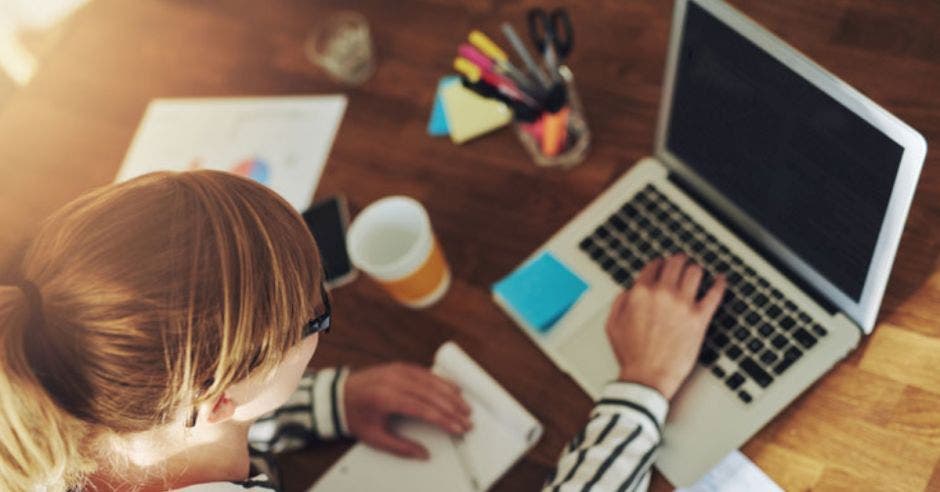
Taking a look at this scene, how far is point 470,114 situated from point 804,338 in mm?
550

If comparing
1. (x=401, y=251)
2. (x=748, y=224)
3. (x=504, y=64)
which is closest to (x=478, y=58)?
(x=504, y=64)

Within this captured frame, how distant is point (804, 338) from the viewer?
3.13 feet

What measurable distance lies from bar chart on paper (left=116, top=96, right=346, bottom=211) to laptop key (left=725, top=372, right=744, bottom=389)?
2.05 ft

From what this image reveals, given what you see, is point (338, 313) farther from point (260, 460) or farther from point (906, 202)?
point (906, 202)

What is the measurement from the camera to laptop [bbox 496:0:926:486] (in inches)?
33.3

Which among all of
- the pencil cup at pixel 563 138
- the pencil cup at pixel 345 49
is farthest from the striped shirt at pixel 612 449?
the pencil cup at pixel 345 49

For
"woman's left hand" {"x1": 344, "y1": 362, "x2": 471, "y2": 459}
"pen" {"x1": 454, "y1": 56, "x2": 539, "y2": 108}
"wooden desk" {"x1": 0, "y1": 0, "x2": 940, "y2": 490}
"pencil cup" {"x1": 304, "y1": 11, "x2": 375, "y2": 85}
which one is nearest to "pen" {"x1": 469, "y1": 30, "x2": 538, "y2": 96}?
"pen" {"x1": 454, "y1": 56, "x2": 539, "y2": 108}

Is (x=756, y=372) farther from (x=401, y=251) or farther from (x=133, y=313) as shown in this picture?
(x=133, y=313)

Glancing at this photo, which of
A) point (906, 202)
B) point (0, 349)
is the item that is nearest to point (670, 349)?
point (906, 202)

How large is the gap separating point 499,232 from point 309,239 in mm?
408

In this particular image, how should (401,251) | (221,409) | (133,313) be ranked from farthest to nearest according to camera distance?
1. (401,251)
2. (221,409)
3. (133,313)

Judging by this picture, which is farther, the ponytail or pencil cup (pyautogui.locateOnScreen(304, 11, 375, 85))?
pencil cup (pyautogui.locateOnScreen(304, 11, 375, 85))

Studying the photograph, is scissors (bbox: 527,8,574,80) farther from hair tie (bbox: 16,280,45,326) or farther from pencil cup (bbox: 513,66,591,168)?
hair tie (bbox: 16,280,45,326)

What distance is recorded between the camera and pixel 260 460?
106 centimetres
